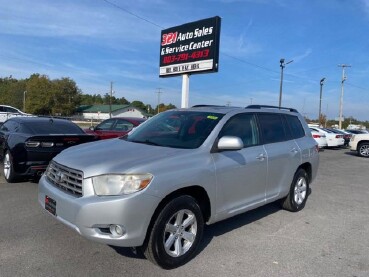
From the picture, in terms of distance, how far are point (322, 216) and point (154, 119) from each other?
3.35 metres

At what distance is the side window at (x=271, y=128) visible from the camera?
5.54m

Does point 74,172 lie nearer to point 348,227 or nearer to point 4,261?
point 4,261

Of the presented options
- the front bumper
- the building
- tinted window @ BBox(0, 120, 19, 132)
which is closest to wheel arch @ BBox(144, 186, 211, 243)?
the front bumper

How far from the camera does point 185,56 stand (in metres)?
17.8

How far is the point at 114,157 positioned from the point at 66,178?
577 millimetres

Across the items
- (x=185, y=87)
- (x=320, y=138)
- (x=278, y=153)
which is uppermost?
(x=185, y=87)

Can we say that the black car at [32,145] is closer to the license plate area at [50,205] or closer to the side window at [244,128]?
the license plate area at [50,205]

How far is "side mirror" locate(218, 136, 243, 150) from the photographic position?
168 inches

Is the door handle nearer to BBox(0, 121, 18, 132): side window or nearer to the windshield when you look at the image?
the windshield

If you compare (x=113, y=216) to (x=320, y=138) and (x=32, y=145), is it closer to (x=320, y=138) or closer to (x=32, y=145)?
(x=32, y=145)

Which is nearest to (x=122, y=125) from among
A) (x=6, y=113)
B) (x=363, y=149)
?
(x=363, y=149)

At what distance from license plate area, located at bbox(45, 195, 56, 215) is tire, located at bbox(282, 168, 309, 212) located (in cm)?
387

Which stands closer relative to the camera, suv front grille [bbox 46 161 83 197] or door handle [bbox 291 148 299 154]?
suv front grille [bbox 46 161 83 197]

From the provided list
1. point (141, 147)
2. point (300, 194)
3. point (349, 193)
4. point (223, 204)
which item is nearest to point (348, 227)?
point (300, 194)
